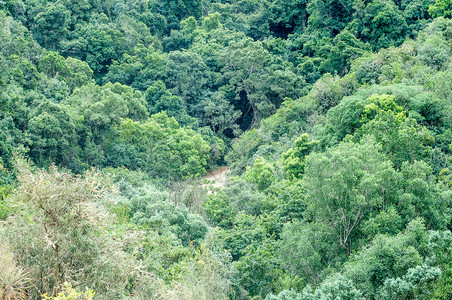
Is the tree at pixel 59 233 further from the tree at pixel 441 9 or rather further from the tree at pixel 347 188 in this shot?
the tree at pixel 441 9

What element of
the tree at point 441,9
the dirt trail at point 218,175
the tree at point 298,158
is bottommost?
the dirt trail at point 218,175

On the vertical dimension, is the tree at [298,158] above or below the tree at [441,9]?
below

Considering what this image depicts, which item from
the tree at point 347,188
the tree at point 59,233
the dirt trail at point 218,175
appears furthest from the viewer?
the dirt trail at point 218,175

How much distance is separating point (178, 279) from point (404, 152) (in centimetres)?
854

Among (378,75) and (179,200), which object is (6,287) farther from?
(378,75)

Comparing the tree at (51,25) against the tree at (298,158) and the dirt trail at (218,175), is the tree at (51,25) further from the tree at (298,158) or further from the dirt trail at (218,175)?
the tree at (298,158)

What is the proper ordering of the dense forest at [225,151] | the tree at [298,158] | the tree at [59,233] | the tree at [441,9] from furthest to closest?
the tree at [441,9]
the tree at [298,158]
the dense forest at [225,151]
the tree at [59,233]

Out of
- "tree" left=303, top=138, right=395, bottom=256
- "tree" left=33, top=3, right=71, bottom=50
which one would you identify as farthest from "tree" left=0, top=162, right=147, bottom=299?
"tree" left=33, top=3, right=71, bottom=50

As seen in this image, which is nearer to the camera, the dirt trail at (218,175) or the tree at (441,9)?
the dirt trail at (218,175)

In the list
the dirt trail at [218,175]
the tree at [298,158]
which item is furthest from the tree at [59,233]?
the dirt trail at [218,175]

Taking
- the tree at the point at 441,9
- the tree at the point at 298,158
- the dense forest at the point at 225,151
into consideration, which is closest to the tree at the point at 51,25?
the dense forest at the point at 225,151

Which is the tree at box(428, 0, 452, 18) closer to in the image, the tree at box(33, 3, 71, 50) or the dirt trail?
the dirt trail

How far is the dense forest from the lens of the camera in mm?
9117

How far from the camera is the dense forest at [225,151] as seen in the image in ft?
29.9
